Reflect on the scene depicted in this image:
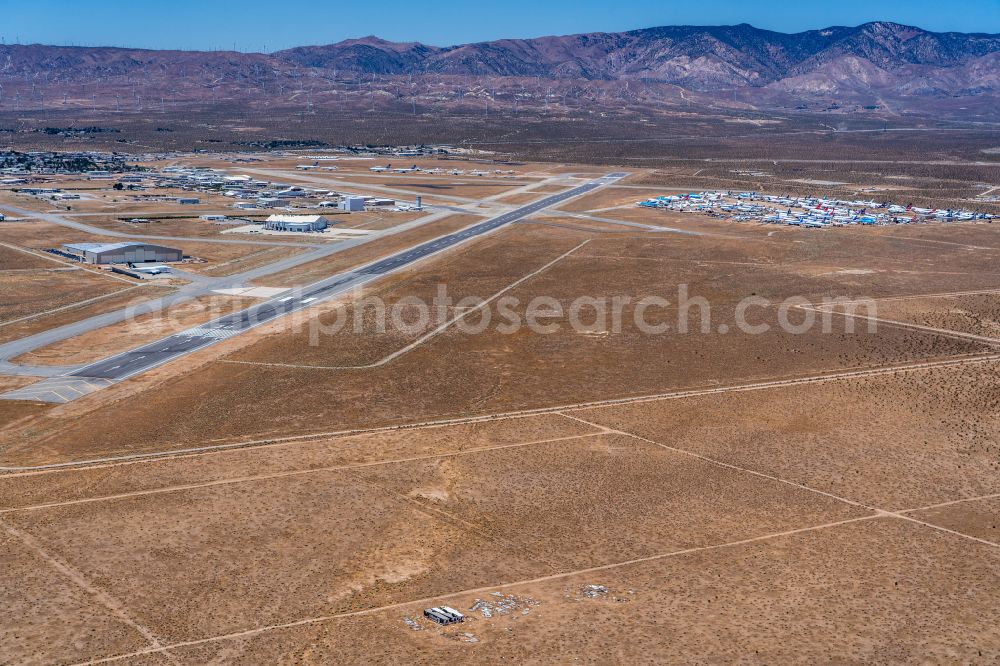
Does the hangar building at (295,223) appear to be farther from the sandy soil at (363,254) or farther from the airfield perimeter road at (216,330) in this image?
the airfield perimeter road at (216,330)

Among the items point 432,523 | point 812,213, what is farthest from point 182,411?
point 812,213

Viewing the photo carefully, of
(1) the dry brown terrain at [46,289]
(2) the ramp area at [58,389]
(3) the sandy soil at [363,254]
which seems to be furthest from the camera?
(3) the sandy soil at [363,254]

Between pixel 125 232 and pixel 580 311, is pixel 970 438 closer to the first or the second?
pixel 580 311

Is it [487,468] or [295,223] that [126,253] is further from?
[487,468]

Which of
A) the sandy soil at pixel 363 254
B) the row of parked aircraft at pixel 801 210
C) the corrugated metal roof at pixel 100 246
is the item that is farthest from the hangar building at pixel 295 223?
the row of parked aircraft at pixel 801 210

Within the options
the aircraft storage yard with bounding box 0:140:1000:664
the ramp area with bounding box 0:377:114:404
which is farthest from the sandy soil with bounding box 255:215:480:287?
the ramp area with bounding box 0:377:114:404

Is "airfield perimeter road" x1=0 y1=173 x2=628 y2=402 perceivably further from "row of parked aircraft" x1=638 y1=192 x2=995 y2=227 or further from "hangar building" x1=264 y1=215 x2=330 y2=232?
"row of parked aircraft" x1=638 y1=192 x2=995 y2=227
